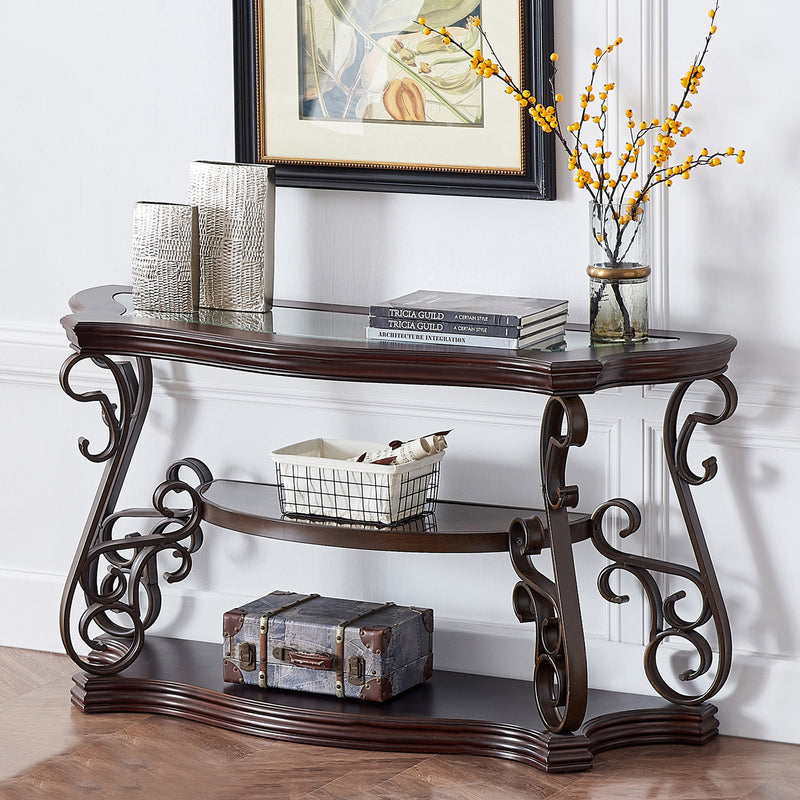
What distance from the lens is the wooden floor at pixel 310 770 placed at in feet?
9.04

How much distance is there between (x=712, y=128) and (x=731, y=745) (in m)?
1.25

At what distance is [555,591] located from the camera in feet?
9.18

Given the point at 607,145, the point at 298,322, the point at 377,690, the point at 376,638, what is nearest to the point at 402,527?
the point at 376,638

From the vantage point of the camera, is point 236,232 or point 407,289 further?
point 407,289

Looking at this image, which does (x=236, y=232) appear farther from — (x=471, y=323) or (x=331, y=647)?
(x=331, y=647)

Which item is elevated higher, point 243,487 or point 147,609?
point 243,487

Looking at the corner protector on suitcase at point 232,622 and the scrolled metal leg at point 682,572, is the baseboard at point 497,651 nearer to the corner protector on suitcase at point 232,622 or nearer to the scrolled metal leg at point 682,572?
the scrolled metal leg at point 682,572

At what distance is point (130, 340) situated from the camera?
290 centimetres

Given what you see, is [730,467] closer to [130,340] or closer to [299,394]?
[299,394]

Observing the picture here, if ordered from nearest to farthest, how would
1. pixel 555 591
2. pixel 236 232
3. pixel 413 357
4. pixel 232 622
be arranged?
1. pixel 413 357
2. pixel 555 591
3. pixel 236 232
4. pixel 232 622

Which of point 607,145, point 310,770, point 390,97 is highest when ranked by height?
point 390,97

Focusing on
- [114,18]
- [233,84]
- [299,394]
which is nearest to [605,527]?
[299,394]

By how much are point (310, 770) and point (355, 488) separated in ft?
1.84

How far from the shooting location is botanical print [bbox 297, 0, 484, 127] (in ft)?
9.91
